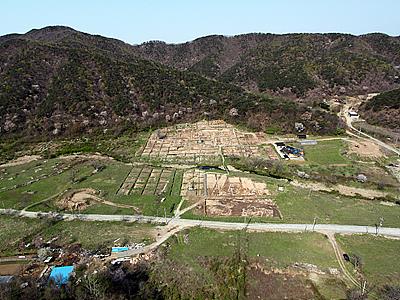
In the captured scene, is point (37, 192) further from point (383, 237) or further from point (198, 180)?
point (383, 237)

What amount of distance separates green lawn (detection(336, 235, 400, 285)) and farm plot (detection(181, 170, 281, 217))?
8.42 m

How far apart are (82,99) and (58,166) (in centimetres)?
2731

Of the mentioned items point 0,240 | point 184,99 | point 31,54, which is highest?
point 31,54

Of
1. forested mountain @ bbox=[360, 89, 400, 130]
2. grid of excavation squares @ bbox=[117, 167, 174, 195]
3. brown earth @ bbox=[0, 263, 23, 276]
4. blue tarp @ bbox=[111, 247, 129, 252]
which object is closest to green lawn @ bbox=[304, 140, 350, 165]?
forested mountain @ bbox=[360, 89, 400, 130]

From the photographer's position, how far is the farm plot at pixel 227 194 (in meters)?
39.3

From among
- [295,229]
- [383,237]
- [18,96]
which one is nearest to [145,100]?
[18,96]

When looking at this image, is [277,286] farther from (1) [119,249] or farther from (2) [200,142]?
(2) [200,142]

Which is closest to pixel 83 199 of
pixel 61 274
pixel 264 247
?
pixel 61 274

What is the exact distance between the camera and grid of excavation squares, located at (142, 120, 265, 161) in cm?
5903

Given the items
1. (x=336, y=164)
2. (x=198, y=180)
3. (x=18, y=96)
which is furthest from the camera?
(x=18, y=96)

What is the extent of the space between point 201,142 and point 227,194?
22.4 metres

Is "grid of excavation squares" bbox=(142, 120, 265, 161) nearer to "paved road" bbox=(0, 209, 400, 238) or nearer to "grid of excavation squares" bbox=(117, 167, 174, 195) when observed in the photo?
"grid of excavation squares" bbox=(117, 167, 174, 195)

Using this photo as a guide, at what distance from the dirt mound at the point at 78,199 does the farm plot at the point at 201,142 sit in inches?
641

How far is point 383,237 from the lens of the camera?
33.4 meters
